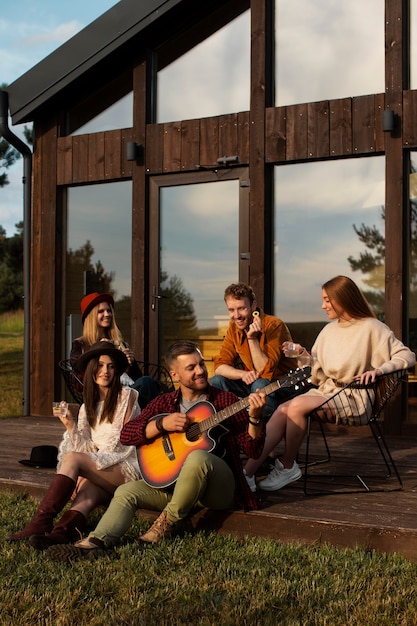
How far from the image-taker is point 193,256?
791 cm

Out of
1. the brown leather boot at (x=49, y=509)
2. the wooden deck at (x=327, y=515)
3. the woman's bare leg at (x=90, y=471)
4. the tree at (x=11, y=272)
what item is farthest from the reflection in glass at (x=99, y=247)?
the tree at (x=11, y=272)

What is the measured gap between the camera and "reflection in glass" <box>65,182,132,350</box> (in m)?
8.25

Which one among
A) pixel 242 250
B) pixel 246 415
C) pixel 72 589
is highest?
pixel 242 250

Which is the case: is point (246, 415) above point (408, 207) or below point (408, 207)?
below

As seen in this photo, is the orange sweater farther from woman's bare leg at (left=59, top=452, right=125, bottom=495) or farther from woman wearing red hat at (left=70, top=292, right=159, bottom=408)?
woman's bare leg at (left=59, top=452, right=125, bottom=495)

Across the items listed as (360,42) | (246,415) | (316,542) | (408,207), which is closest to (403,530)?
(316,542)

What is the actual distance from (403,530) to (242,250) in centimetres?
414

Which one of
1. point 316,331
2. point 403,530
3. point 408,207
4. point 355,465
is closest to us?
point 403,530

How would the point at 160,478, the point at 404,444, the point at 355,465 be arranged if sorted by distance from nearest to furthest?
the point at 160,478, the point at 355,465, the point at 404,444

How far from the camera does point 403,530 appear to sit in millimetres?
3707

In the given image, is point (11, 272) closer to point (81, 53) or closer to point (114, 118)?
point (114, 118)

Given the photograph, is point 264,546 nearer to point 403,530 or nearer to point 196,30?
point 403,530

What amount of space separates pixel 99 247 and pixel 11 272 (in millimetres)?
8204

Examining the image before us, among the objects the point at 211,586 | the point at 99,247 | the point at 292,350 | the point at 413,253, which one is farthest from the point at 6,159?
the point at 211,586
